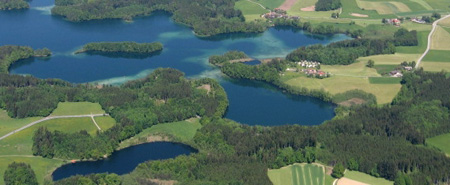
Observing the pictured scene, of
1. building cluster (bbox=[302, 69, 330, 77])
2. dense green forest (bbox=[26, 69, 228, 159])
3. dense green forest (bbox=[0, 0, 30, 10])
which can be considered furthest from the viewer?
dense green forest (bbox=[0, 0, 30, 10])

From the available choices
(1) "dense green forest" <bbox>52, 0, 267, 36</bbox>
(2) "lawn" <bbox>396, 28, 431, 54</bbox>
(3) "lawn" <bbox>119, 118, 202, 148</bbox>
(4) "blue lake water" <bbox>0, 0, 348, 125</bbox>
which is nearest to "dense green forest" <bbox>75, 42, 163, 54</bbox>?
(4) "blue lake water" <bbox>0, 0, 348, 125</bbox>

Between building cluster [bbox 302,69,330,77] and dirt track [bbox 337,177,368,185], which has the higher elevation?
building cluster [bbox 302,69,330,77]

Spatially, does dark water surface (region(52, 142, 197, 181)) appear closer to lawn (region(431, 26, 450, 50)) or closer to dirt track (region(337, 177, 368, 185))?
dirt track (region(337, 177, 368, 185))

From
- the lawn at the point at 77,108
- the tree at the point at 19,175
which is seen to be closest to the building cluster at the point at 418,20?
the lawn at the point at 77,108

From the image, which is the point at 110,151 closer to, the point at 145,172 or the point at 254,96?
the point at 145,172

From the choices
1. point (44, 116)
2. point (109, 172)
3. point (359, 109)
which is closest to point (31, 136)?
point (44, 116)

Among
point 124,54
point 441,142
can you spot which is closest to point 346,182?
point 441,142

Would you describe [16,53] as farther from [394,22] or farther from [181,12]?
[394,22]
